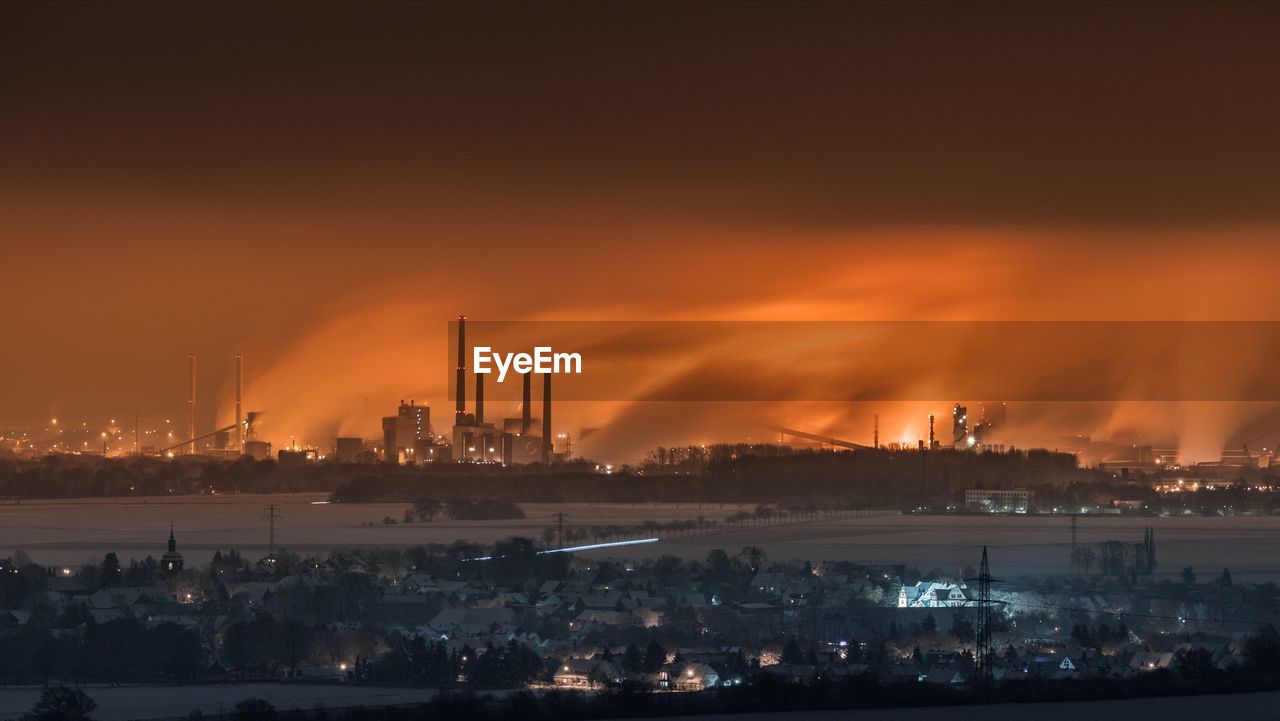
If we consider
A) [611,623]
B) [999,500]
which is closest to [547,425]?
[999,500]

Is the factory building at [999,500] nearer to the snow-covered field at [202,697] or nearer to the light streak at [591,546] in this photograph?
the light streak at [591,546]

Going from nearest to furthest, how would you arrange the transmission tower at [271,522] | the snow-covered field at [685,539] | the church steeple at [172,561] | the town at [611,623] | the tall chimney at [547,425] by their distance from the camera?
the town at [611,623] → the church steeple at [172,561] → the snow-covered field at [685,539] → the transmission tower at [271,522] → the tall chimney at [547,425]

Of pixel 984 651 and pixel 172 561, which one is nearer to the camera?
pixel 984 651

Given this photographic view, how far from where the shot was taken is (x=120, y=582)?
20297 mm

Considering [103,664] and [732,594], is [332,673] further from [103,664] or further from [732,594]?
[732,594]

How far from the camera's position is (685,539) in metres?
28.5

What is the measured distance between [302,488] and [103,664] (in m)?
28.3

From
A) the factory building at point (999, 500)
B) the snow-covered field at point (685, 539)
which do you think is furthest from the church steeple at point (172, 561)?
the factory building at point (999, 500)

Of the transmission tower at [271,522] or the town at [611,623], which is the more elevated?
the transmission tower at [271,522]

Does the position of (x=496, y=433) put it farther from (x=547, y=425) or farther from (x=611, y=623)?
(x=611, y=623)

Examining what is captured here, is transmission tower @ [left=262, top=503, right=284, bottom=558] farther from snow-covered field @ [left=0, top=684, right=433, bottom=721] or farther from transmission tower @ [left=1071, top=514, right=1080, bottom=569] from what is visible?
transmission tower @ [left=1071, top=514, right=1080, bottom=569]

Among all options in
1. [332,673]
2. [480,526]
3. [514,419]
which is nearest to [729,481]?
[480,526]

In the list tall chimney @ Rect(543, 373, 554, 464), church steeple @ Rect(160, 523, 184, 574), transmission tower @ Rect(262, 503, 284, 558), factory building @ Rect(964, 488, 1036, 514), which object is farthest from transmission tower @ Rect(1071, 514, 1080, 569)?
tall chimney @ Rect(543, 373, 554, 464)

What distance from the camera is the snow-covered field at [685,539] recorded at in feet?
80.7
